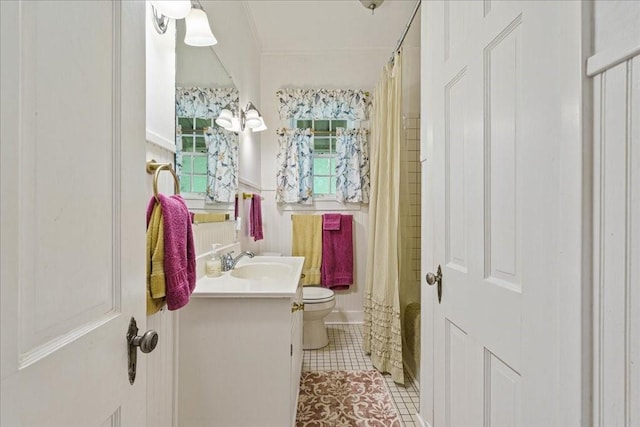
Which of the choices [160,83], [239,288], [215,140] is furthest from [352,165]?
[160,83]

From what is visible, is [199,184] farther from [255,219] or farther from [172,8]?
[255,219]

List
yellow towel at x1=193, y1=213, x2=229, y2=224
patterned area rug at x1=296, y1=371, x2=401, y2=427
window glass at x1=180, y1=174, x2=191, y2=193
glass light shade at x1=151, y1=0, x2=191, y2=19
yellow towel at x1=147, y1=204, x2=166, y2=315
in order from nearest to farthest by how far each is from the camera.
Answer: yellow towel at x1=147, y1=204, x2=166, y2=315
glass light shade at x1=151, y1=0, x2=191, y2=19
window glass at x1=180, y1=174, x2=191, y2=193
yellow towel at x1=193, y1=213, x2=229, y2=224
patterned area rug at x1=296, y1=371, x2=401, y2=427

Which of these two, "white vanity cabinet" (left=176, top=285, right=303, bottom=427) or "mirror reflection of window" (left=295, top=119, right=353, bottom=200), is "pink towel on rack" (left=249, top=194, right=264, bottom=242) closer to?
"mirror reflection of window" (left=295, top=119, right=353, bottom=200)

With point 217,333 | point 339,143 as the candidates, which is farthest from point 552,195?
point 339,143

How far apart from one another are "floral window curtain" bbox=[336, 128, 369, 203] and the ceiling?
846 mm

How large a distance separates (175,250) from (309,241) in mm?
2061

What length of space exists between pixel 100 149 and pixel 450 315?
1.14 meters

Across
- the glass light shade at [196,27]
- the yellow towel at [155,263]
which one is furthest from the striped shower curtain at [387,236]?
the yellow towel at [155,263]

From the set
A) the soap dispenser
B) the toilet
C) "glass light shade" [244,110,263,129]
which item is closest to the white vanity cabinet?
the soap dispenser

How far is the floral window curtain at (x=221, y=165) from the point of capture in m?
1.69

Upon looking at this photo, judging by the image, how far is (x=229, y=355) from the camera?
1322 mm

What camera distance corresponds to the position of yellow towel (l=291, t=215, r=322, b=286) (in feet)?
9.81

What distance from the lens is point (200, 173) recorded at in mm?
1592

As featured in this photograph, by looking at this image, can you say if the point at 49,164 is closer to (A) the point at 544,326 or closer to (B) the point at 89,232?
(B) the point at 89,232
